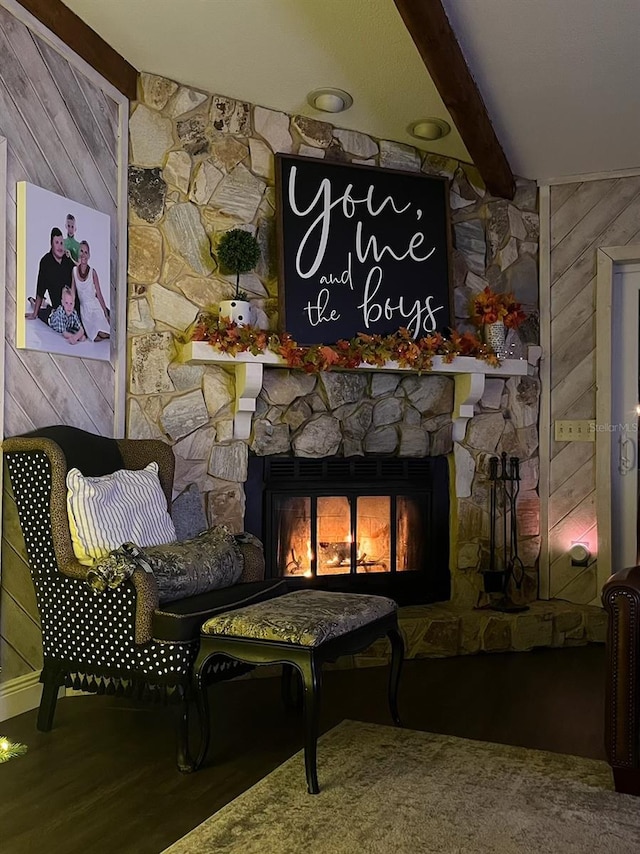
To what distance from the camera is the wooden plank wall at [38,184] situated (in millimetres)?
3145

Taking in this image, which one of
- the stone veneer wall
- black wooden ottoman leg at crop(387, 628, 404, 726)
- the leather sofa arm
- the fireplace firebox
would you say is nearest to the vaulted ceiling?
the stone veneer wall

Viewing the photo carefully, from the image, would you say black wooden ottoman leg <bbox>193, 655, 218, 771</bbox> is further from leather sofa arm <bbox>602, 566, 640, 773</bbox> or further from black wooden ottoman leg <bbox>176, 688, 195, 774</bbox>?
leather sofa arm <bbox>602, 566, 640, 773</bbox>

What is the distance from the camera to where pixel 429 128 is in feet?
13.5

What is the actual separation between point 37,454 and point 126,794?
1.18 m

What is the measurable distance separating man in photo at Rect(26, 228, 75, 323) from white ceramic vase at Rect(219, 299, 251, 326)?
0.70 meters

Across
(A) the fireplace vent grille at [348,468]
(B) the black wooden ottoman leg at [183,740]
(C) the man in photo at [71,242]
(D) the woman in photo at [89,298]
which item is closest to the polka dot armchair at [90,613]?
(B) the black wooden ottoman leg at [183,740]

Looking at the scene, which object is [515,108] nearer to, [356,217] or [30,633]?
[356,217]

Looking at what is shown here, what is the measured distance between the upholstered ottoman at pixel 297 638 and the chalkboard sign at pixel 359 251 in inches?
63.7

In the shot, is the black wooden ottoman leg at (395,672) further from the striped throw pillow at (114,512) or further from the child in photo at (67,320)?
the child in photo at (67,320)

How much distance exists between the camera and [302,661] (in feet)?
8.04

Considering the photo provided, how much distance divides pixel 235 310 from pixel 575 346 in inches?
76.0

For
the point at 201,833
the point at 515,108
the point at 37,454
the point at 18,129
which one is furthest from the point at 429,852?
the point at 515,108

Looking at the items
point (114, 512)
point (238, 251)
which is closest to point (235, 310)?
point (238, 251)

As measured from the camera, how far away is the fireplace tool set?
436 cm
